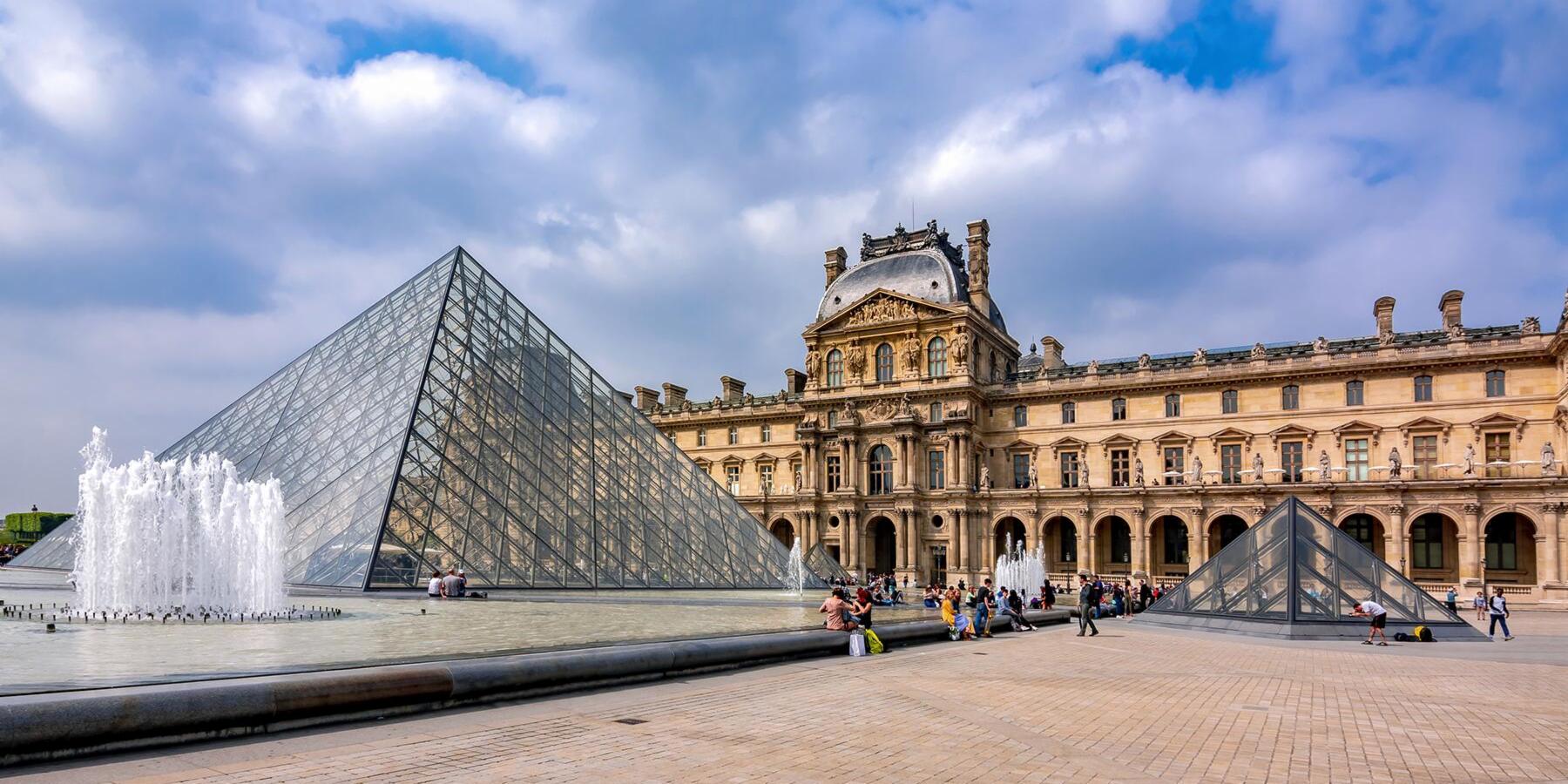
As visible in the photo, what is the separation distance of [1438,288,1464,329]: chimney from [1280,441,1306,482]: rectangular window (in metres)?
7.56

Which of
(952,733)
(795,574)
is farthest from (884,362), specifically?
(952,733)

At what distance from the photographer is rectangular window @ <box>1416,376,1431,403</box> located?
130 ft

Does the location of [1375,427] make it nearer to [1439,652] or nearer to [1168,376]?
[1168,376]

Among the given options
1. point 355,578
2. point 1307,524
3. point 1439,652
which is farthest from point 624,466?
point 1439,652

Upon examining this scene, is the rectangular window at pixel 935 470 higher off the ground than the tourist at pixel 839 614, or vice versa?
the rectangular window at pixel 935 470

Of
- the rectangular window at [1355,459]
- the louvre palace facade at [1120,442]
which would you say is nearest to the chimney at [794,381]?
the louvre palace facade at [1120,442]

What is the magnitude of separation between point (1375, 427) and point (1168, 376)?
821cm

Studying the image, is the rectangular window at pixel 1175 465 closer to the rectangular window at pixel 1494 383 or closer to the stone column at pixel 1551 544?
the rectangular window at pixel 1494 383

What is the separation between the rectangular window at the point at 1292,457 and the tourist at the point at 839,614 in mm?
34440

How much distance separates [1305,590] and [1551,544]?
2241cm

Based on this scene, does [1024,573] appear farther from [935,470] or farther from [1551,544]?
[1551,544]

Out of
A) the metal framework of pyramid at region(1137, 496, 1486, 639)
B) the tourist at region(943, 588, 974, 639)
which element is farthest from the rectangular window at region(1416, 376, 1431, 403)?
the tourist at region(943, 588, 974, 639)

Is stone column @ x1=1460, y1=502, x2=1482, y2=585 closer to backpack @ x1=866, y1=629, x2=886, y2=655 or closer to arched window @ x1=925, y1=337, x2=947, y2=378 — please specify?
arched window @ x1=925, y1=337, x2=947, y2=378

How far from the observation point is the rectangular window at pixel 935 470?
47.9 metres
